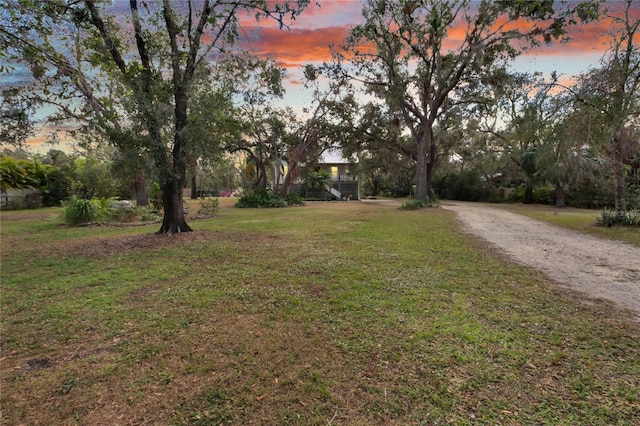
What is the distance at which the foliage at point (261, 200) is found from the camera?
22922 millimetres

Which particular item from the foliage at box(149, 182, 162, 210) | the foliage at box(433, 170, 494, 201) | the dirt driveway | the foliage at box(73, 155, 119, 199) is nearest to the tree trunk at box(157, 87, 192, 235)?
the foliage at box(149, 182, 162, 210)

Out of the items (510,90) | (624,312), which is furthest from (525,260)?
(510,90)

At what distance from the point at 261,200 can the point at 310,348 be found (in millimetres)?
20720

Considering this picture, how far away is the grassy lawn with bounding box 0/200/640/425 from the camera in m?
2.20

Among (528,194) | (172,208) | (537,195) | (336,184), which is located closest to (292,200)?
(336,184)

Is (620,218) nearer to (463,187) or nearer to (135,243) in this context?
(135,243)

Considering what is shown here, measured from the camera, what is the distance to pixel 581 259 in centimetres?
635

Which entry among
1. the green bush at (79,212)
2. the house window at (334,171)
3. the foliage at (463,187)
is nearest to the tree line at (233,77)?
the green bush at (79,212)

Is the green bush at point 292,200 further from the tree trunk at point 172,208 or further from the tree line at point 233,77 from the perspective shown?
the tree trunk at point 172,208

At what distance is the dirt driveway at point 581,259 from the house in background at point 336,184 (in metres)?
25.3

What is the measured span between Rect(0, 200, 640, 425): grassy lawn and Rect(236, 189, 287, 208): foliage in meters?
17.2

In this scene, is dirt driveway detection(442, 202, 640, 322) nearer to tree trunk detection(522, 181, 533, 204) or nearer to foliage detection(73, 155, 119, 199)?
tree trunk detection(522, 181, 533, 204)

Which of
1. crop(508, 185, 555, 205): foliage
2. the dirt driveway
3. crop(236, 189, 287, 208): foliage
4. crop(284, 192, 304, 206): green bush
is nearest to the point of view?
the dirt driveway

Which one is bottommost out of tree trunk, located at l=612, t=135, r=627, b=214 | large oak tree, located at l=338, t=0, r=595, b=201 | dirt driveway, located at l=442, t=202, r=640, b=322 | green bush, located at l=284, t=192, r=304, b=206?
dirt driveway, located at l=442, t=202, r=640, b=322
